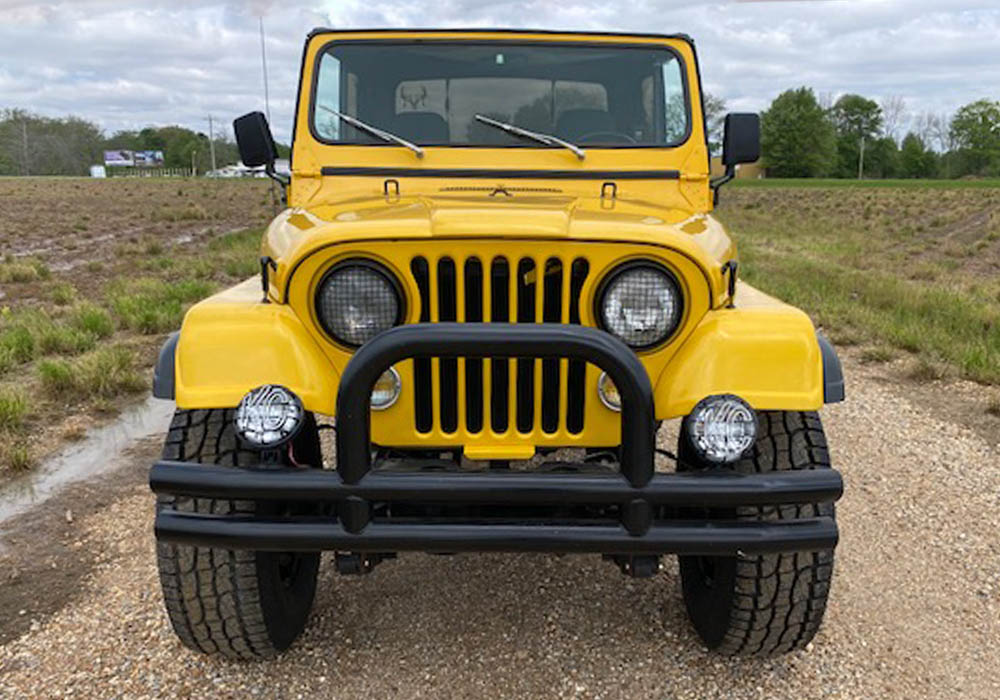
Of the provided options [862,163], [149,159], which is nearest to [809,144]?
[862,163]

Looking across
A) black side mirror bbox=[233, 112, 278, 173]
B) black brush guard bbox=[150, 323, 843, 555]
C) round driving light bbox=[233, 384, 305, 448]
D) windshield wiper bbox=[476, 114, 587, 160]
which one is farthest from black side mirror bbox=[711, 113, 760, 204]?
round driving light bbox=[233, 384, 305, 448]

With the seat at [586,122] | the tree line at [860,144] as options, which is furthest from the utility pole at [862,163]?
the seat at [586,122]

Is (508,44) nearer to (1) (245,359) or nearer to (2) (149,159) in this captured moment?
(1) (245,359)

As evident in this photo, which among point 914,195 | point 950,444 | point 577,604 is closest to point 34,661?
point 577,604

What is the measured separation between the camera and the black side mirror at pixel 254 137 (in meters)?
3.55

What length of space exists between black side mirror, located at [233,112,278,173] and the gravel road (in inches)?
69.2

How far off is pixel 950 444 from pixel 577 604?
3.00 meters

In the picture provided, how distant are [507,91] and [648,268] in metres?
1.62

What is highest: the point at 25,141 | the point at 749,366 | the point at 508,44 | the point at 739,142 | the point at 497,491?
the point at 25,141

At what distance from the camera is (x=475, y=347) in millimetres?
2049

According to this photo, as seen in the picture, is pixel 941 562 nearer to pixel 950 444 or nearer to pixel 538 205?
pixel 950 444

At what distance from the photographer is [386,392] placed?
7.86 ft

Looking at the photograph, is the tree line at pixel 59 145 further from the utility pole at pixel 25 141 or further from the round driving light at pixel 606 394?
the round driving light at pixel 606 394

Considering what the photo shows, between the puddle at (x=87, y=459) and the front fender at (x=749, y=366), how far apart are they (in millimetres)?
3327
